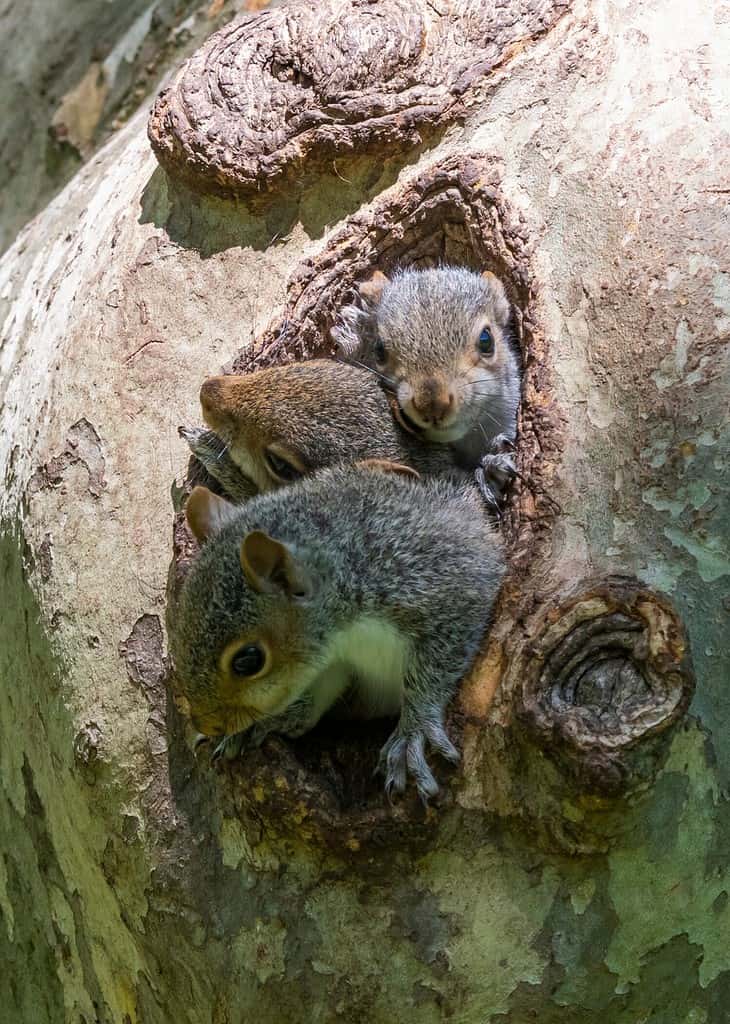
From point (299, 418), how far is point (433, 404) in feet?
1.34

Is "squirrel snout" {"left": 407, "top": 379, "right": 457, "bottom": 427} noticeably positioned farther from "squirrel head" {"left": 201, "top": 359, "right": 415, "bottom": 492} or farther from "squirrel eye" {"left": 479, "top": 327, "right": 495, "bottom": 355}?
"squirrel eye" {"left": 479, "top": 327, "right": 495, "bottom": 355}

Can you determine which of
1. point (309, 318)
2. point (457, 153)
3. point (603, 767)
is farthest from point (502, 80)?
point (603, 767)

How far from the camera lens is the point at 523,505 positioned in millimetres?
3025

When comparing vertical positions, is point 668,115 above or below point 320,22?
below

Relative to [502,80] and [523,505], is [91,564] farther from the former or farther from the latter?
[502,80]

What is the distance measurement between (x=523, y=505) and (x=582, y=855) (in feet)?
2.93

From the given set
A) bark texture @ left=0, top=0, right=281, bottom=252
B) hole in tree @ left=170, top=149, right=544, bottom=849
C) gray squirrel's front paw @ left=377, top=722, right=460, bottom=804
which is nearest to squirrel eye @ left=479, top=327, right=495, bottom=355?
hole in tree @ left=170, top=149, right=544, bottom=849

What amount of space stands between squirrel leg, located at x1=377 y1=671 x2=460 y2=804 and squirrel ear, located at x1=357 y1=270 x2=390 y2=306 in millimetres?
1377

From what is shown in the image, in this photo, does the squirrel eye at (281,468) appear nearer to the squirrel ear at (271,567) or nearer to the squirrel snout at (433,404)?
the squirrel snout at (433,404)

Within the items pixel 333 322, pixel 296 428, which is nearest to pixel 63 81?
pixel 333 322

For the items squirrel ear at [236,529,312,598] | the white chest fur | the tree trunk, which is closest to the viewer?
the tree trunk

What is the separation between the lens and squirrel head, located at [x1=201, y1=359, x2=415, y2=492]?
3.46m

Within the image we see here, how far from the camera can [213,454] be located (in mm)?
3578

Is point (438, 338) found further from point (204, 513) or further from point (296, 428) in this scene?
point (204, 513)
